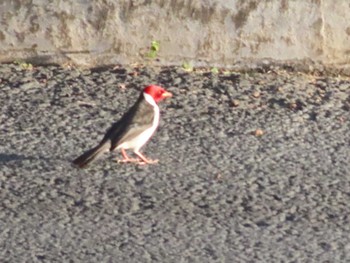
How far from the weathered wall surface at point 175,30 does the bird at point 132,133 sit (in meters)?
1.38

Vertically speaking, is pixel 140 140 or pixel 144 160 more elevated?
pixel 140 140

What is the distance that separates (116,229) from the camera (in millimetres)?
7160

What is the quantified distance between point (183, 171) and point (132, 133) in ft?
1.47

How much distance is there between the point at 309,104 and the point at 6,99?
2235 mm

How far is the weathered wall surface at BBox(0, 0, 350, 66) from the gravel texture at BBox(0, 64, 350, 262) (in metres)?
0.16

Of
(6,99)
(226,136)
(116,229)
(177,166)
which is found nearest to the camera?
(116,229)

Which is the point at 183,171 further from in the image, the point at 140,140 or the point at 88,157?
the point at 88,157

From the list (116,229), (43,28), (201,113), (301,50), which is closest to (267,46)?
(301,50)

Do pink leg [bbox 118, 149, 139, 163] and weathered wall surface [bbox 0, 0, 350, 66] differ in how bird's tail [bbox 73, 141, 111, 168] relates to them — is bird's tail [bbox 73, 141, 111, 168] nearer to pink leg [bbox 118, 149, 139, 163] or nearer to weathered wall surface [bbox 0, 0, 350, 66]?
pink leg [bbox 118, 149, 139, 163]

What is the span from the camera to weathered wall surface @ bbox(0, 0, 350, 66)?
9758 mm

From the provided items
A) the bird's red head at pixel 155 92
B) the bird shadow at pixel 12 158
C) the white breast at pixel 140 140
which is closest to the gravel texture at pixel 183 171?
the bird shadow at pixel 12 158

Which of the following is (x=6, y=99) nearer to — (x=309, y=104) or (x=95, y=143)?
(x=95, y=143)

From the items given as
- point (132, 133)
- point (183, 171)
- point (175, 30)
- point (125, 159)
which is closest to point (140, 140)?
point (132, 133)

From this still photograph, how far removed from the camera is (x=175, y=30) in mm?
9867
